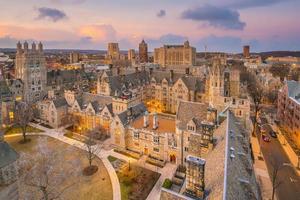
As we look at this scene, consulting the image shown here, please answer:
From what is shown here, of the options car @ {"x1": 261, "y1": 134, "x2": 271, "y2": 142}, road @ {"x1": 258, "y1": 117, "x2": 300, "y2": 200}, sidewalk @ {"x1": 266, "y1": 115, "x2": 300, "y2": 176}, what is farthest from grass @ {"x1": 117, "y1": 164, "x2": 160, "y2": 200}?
car @ {"x1": 261, "y1": 134, "x2": 271, "y2": 142}

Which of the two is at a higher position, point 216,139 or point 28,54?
point 28,54

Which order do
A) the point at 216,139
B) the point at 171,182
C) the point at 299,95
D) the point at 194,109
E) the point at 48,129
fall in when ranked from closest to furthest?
the point at 216,139 < the point at 171,182 < the point at 194,109 < the point at 299,95 < the point at 48,129

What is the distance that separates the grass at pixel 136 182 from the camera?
37109 millimetres

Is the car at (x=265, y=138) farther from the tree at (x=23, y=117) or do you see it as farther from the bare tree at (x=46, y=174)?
the tree at (x=23, y=117)

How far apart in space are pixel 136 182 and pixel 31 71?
227 feet

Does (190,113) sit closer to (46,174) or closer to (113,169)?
(113,169)

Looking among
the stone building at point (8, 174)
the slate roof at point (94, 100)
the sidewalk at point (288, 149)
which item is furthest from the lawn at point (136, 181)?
the sidewalk at point (288, 149)

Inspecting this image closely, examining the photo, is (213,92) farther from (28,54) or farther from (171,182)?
(28,54)

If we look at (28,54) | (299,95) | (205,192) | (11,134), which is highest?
(28,54)

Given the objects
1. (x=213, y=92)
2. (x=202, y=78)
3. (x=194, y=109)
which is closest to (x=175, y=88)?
(x=202, y=78)

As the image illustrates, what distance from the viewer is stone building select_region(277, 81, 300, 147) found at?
58003 millimetres

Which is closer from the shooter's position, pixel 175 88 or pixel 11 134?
pixel 11 134

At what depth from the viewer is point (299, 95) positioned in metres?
61.6

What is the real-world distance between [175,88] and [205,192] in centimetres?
6079
